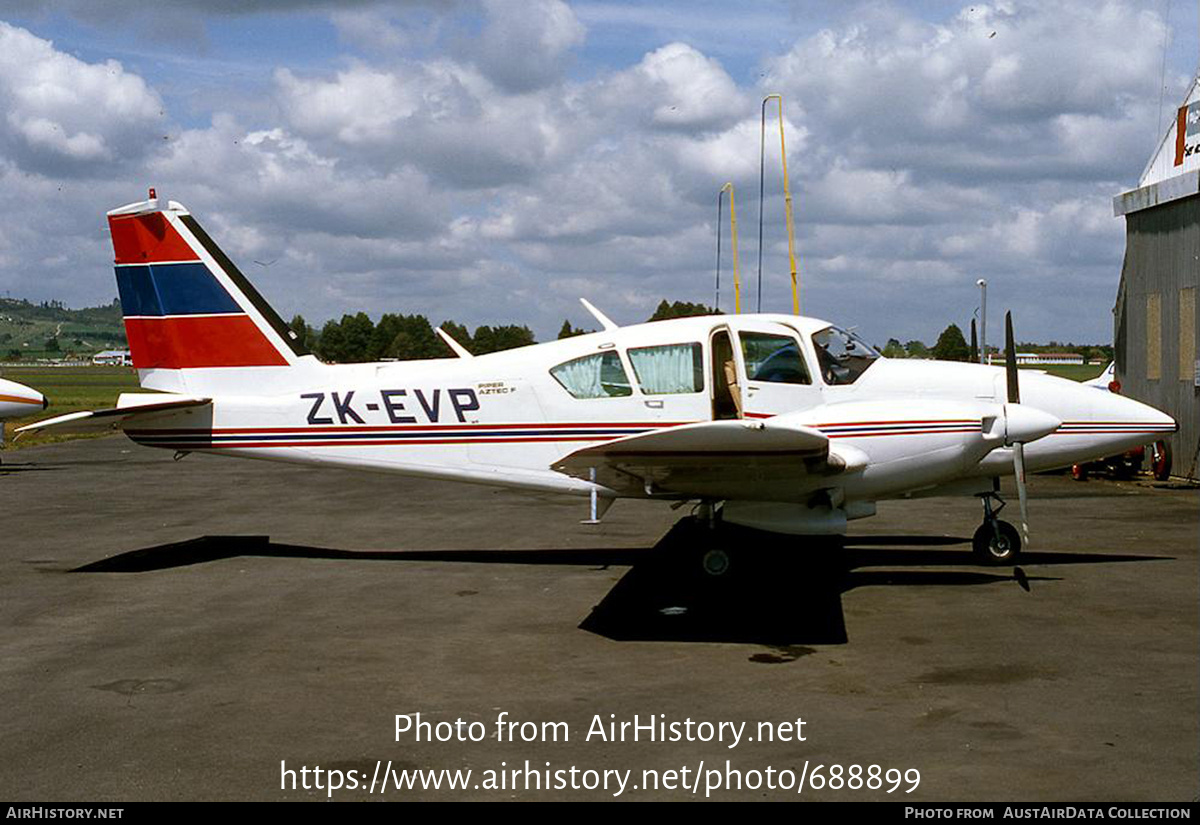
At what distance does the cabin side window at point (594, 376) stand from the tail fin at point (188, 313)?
10.4 ft

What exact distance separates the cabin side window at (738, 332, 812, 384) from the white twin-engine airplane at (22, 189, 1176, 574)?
14mm

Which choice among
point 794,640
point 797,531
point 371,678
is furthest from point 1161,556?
point 371,678

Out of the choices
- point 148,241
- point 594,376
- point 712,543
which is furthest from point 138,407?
point 712,543

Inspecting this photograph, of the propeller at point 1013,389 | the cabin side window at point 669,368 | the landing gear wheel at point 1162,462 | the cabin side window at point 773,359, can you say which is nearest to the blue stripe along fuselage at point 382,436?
the cabin side window at point 669,368

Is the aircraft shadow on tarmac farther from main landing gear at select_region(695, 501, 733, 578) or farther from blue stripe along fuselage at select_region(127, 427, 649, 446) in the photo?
blue stripe along fuselage at select_region(127, 427, 649, 446)

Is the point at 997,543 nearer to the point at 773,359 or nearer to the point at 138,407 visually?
the point at 773,359

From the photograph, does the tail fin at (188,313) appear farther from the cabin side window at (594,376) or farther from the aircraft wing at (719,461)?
the aircraft wing at (719,461)

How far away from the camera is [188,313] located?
523 inches

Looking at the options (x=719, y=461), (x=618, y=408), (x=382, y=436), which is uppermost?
(x=618, y=408)

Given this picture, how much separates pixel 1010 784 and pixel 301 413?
8.94m

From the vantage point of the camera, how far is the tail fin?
1316 cm

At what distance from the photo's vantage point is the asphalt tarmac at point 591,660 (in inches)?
249

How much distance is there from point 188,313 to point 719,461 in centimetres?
702

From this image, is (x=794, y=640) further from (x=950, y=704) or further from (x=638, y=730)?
(x=638, y=730)
